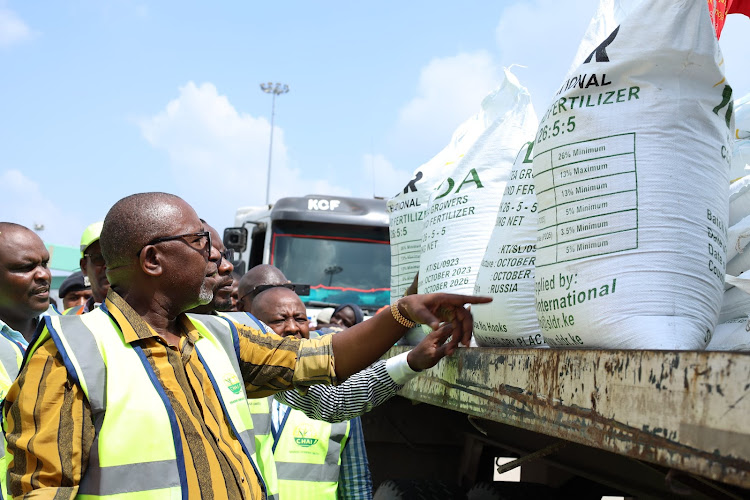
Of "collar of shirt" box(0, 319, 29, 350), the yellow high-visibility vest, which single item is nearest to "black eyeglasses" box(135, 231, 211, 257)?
the yellow high-visibility vest

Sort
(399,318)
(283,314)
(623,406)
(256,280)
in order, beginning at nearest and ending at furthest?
(623,406) < (399,318) < (283,314) < (256,280)

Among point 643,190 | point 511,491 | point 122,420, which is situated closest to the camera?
point 122,420

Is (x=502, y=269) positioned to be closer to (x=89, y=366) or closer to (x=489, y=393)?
(x=489, y=393)

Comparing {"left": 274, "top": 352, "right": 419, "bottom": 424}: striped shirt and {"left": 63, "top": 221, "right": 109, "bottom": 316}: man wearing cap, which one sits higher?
{"left": 63, "top": 221, "right": 109, "bottom": 316}: man wearing cap

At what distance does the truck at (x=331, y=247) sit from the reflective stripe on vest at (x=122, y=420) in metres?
6.25

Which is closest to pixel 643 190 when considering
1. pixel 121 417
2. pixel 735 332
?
pixel 735 332

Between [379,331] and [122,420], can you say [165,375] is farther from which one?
[379,331]

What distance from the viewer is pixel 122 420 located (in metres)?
1.57

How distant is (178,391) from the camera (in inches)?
66.9

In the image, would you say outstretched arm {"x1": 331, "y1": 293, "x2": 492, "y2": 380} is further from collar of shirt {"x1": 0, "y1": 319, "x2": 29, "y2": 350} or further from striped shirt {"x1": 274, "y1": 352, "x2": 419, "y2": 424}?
collar of shirt {"x1": 0, "y1": 319, "x2": 29, "y2": 350}

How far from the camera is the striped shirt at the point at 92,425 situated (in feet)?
4.90

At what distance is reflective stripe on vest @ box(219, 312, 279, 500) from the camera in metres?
2.15

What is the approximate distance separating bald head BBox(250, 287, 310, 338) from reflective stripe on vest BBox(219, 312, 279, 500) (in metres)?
0.52

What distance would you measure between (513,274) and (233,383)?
0.76 metres
